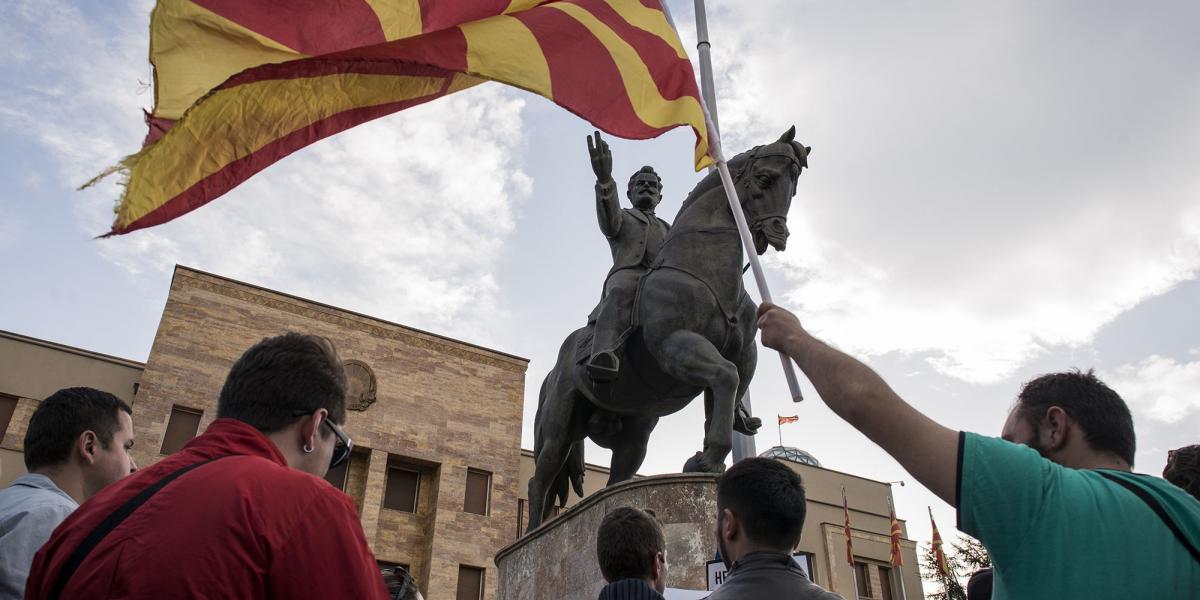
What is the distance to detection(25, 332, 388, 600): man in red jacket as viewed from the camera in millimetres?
1470

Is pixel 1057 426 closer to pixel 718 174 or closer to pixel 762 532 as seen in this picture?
pixel 762 532

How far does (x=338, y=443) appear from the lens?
2021mm

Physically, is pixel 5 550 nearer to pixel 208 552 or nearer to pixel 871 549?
pixel 208 552

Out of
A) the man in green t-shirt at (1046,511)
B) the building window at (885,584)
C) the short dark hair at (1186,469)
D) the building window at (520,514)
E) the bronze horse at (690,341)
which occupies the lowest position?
the man in green t-shirt at (1046,511)

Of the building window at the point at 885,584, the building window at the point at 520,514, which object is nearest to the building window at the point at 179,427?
the building window at the point at 520,514

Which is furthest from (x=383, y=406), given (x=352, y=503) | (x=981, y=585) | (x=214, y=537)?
(x=214, y=537)

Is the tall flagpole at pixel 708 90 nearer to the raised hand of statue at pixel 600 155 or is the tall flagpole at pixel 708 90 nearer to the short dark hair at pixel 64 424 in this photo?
the raised hand of statue at pixel 600 155

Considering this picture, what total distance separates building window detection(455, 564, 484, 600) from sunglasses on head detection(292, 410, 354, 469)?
79.8ft

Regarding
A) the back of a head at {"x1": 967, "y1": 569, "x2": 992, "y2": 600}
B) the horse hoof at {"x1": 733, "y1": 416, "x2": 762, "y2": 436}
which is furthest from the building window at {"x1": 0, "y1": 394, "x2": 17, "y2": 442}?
the back of a head at {"x1": 967, "y1": 569, "x2": 992, "y2": 600}

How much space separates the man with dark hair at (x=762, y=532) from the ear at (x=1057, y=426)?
Result: 2.13ft

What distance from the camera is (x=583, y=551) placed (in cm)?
560

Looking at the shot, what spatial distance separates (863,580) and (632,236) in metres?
29.6

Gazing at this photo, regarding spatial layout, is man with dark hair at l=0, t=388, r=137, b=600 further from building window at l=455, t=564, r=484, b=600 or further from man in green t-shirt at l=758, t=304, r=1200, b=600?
building window at l=455, t=564, r=484, b=600

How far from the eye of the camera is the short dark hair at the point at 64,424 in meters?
2.94
